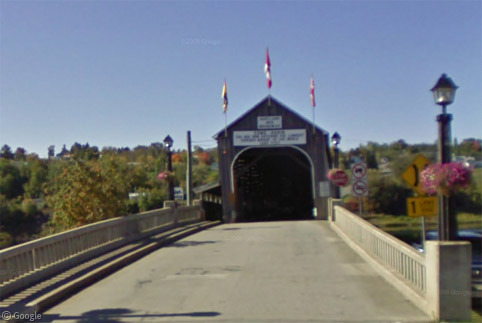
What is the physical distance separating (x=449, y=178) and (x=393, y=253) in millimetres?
3511

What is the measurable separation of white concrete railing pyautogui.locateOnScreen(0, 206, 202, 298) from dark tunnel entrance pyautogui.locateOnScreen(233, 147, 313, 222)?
28.6 metres

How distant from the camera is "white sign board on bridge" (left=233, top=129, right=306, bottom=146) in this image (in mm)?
35688

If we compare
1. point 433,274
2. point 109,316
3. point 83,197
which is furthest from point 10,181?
point 433,274

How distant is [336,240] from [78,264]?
9.42 metres

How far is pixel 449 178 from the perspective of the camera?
780 cm

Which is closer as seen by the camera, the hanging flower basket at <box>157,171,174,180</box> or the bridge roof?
the hanging flower basket at <box>157,171,174,180</box>

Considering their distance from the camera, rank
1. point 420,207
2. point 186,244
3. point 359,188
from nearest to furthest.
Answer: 1. point 420,207
2. point 359,188
3. point 186,244

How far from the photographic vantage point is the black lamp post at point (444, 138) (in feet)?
26.3

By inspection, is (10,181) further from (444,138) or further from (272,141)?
(444,138)

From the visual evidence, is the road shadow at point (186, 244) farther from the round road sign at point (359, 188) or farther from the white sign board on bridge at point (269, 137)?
the white sign board on bridge at point (269, 137)

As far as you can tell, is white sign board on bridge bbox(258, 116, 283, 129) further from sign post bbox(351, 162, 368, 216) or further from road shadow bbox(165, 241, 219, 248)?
road shadow bbox(165, 241, 219, 248)

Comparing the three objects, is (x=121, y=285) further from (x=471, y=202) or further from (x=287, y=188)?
(x=287, y=188)

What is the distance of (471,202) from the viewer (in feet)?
72.5

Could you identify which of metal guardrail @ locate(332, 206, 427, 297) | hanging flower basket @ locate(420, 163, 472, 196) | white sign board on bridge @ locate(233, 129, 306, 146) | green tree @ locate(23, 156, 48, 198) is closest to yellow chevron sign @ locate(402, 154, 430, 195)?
metal guardrail @ locate(332, 206, 427, 297)
